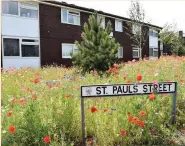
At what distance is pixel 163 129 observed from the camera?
414 cm

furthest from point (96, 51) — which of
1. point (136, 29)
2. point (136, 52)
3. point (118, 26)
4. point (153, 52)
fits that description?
point (153, 52)

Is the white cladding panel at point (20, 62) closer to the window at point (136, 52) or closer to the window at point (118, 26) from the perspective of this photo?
the window at point (118, 26)

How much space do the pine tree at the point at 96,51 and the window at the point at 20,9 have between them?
6.40 m

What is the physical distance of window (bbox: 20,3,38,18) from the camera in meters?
19.3

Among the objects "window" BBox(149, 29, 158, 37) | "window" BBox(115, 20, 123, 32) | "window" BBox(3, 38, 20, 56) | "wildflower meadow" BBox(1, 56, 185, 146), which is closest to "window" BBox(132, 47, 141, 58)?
"window" BBox(115, 20, 123, 32)

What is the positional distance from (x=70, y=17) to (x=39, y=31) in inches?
144

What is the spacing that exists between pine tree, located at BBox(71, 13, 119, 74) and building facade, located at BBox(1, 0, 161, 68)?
5941 millimetres

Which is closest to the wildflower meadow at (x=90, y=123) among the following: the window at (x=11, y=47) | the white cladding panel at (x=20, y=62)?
the white cladding panel at (x=20, y=62)

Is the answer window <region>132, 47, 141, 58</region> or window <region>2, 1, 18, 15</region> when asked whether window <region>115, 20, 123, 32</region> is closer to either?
window <region>132, 47, 141, 58</region>

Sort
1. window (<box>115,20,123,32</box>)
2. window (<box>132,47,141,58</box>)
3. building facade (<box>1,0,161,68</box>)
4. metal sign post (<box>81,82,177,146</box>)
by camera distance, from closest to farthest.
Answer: metal sign post (<box>81,82,177,146</box>) < building facade (<box>1,0,161,68</box>) < window (<box>115,20,123,32</box>) < window (<box>132,47,141,58</box>)

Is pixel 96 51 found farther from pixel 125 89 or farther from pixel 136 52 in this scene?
pixel 136 52

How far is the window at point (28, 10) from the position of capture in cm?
1931

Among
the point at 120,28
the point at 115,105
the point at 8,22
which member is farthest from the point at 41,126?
the point at 120,28

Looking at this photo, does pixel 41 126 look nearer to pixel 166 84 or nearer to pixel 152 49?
pixel 166 84
